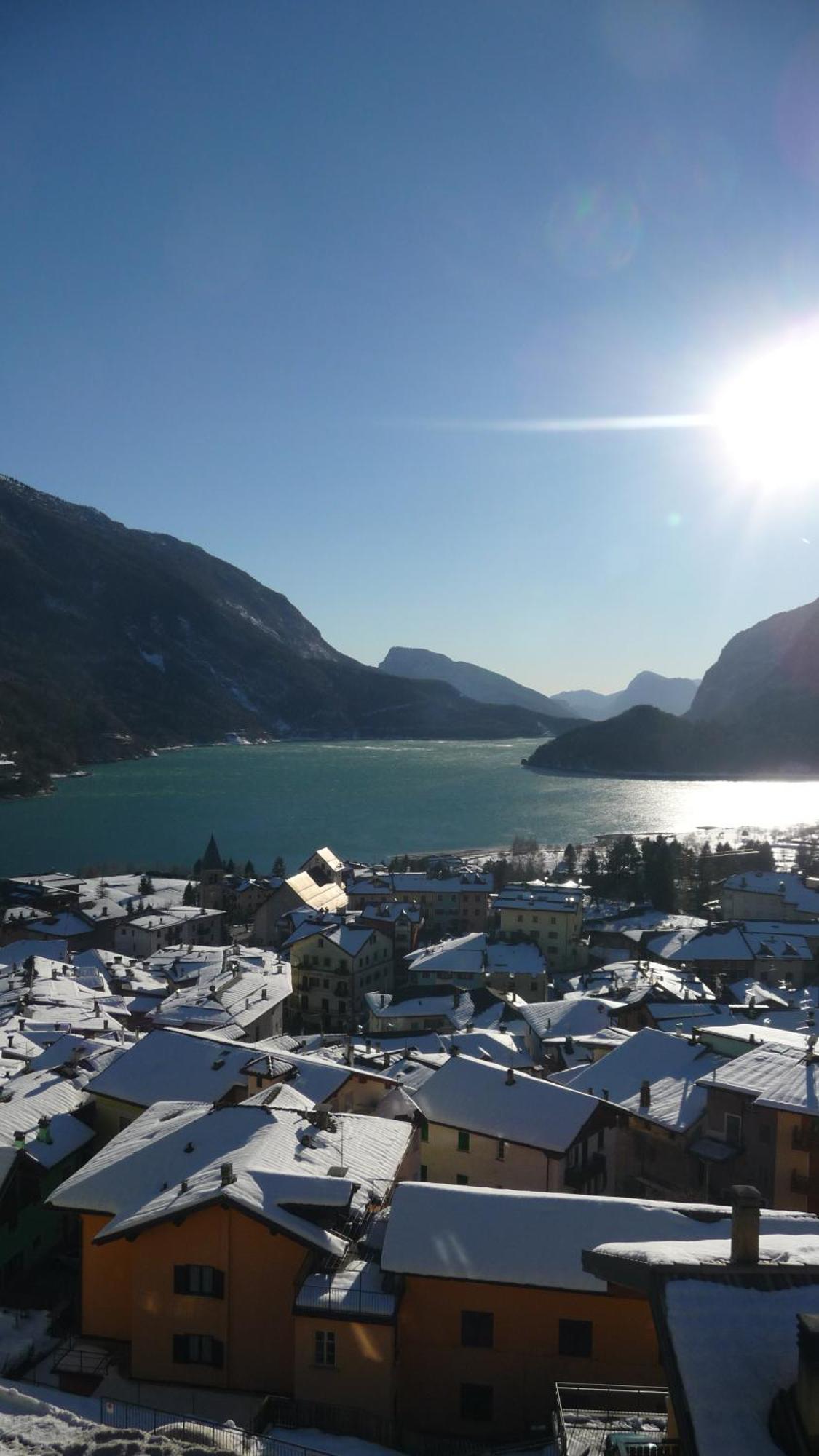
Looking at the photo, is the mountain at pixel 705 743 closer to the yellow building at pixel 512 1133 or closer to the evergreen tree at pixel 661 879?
the evergreen tree at pixel 661 879

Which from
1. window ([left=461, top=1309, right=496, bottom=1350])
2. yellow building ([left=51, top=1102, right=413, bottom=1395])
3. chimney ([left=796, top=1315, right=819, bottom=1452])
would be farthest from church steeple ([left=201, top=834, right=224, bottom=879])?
chimney ([left=796, top=1315, right=819, bottom=1452])

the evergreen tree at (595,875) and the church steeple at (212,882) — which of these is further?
the church steeple at (212,882)

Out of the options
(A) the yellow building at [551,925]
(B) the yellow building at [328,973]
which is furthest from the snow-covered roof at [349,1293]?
(A) the yellow building at [551,925]

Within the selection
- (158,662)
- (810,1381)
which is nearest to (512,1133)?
(810,1381)

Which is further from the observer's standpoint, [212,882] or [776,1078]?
[212,882]

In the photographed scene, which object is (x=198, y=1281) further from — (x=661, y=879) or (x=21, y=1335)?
(x=661, y=879)
